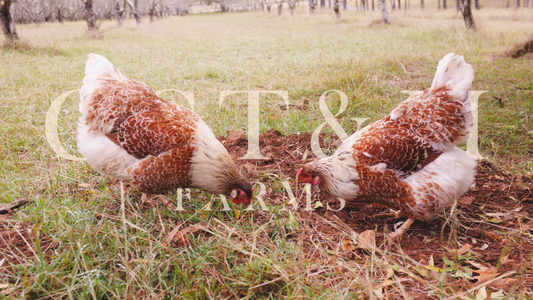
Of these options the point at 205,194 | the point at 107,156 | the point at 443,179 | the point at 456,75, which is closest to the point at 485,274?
the point at 443,179

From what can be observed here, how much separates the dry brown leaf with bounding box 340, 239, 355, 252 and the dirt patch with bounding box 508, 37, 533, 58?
7932 millimetres

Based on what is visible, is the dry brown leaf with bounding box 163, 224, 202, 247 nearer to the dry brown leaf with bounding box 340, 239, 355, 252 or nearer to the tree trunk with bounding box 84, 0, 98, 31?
the dry brown leaf with bounding box 340, 239, 355, 252

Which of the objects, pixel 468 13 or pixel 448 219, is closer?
pixel 448 219

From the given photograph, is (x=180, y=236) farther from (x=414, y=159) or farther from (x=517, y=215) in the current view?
(x=517, y=215)

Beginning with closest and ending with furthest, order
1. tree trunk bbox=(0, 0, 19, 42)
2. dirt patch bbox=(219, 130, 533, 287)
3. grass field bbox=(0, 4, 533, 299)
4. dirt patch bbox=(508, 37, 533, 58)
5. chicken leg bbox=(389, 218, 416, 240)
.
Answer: grass field bbox=(0, 4, 533, 299)
dirt patch bbox=(219, 130, 533, 287)
chicken leg bbox=(389, 218, 416, 240)
dirt patch bbox=(508, 37, 533, 58)
tree trunk bbox=(0, 0, 19, 42)

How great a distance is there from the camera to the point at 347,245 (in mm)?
2336

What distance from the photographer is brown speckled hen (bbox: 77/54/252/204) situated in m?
2.60

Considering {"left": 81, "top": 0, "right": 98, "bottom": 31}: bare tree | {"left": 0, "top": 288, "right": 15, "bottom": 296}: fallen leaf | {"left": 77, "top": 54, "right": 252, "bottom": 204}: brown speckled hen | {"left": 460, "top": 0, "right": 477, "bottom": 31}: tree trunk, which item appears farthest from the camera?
{"left": 81, "top": 0, "right": 98, "bottom": 31}: bare tree

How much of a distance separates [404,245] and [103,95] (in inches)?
118

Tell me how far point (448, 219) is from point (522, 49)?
8074 millimetres

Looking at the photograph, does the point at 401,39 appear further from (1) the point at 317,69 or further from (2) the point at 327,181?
(2) the point at 327,181

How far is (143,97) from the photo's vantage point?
9.55 ft

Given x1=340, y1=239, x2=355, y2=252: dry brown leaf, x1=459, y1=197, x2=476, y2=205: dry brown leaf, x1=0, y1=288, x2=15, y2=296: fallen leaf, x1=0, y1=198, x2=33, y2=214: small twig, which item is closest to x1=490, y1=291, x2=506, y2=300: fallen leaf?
x1=340, y1=239, x2=355, y2=252: dry brown leaf

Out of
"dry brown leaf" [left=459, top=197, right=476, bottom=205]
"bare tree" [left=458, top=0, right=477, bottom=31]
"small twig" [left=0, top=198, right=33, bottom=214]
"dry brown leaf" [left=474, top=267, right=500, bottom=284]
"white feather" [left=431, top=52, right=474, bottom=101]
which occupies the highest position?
"bare tree" [left=458, top=0, right=477, bottom=31]
